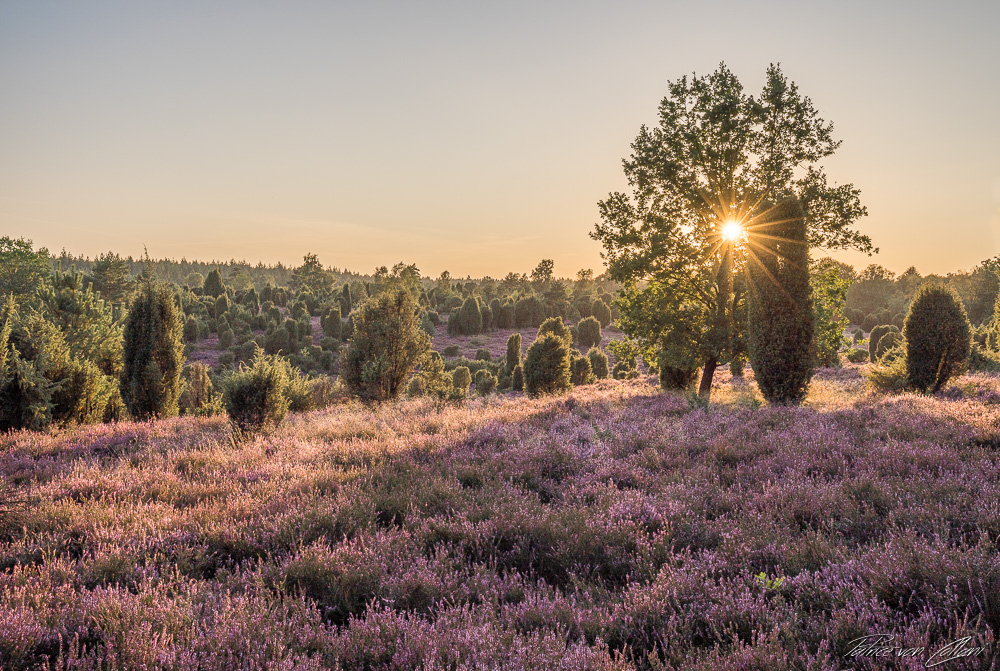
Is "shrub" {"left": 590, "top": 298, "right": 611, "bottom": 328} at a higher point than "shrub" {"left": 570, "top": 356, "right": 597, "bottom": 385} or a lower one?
higher

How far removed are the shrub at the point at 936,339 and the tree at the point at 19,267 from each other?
70903 millimetres

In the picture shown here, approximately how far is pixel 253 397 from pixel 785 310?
1323 centimetres

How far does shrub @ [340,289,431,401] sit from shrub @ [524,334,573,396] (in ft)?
19.9

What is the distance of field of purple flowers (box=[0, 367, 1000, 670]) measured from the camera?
9.33 feet

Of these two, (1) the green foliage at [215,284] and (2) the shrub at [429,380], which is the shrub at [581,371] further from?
(1) the green foliage at [215,284]

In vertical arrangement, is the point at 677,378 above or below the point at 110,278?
below

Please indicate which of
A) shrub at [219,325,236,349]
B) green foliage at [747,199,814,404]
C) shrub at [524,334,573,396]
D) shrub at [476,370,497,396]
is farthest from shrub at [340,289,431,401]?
shrub at [219,325,236,349]

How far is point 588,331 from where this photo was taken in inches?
2343

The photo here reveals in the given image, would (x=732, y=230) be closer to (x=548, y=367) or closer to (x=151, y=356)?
(x=548, y=367)

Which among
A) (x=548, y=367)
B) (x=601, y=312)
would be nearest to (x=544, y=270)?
(x=601, y=312)

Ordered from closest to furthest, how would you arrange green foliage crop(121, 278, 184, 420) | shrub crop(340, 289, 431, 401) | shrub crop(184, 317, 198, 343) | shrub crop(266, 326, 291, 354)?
green foliage crop(121, 278, 184, 420)
shrub crop(340, 289, 431, 401)
shrub crop(266, 326, 291, 354)
shrub crop(184, 317, 198, 343)

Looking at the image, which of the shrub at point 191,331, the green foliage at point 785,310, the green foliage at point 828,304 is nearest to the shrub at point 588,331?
the green foliage at point 828,304

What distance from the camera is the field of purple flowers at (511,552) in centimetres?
284

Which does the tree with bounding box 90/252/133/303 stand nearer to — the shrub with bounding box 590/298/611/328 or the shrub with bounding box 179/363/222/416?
the shrub with bounding box 179/363/222/416
